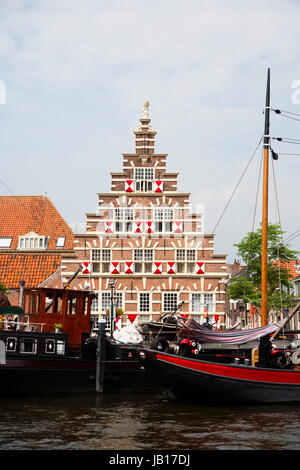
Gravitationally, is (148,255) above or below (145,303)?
above

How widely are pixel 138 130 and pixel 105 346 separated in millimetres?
24371

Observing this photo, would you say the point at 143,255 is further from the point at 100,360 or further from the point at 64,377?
the point at 64,377

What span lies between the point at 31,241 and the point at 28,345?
27.6 m

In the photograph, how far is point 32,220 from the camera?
47.5m

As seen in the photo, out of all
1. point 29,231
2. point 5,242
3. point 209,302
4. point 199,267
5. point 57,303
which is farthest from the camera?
point 29,231

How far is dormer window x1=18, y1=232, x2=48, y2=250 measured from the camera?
4581 centimetres

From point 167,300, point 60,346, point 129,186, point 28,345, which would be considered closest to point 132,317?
point 167,300

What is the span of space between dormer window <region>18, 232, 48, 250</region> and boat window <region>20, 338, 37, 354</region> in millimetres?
27009

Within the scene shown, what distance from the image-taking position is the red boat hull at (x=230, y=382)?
54.8ft

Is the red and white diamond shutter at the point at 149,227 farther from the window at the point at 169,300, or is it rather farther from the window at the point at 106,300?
the window at the point at 106,300

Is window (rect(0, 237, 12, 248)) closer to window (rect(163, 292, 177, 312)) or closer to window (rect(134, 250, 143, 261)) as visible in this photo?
window (rect(134, 250, 143, 261))
